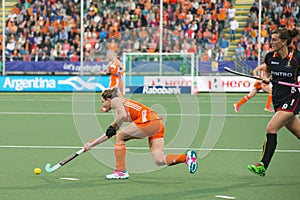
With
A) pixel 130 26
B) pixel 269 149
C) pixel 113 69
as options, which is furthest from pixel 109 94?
pixel 130 26

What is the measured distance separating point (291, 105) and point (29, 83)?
2177cm

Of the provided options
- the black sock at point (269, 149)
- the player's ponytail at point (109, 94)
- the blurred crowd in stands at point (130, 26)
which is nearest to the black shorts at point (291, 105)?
the black sock at point (269, 149)

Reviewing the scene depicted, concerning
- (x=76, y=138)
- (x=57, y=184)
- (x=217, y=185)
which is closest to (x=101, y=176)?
(x=57, y=184)

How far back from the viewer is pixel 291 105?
9.05 meters

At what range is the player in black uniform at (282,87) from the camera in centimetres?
902

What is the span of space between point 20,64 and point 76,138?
16.9 metres

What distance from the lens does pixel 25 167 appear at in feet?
32.7

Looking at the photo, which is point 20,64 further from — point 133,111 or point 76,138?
point 133,111

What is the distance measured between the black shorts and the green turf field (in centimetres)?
91

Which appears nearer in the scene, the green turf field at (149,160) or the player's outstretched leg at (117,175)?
the green turf field at (149,160)

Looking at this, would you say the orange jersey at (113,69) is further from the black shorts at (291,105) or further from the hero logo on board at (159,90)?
the black shorts at (291,105)

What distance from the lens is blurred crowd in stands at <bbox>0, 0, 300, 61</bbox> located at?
1143 inches

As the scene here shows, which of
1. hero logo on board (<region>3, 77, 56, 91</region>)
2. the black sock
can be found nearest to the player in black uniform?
the black sock

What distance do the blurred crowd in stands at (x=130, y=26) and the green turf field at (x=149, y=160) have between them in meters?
9.43
